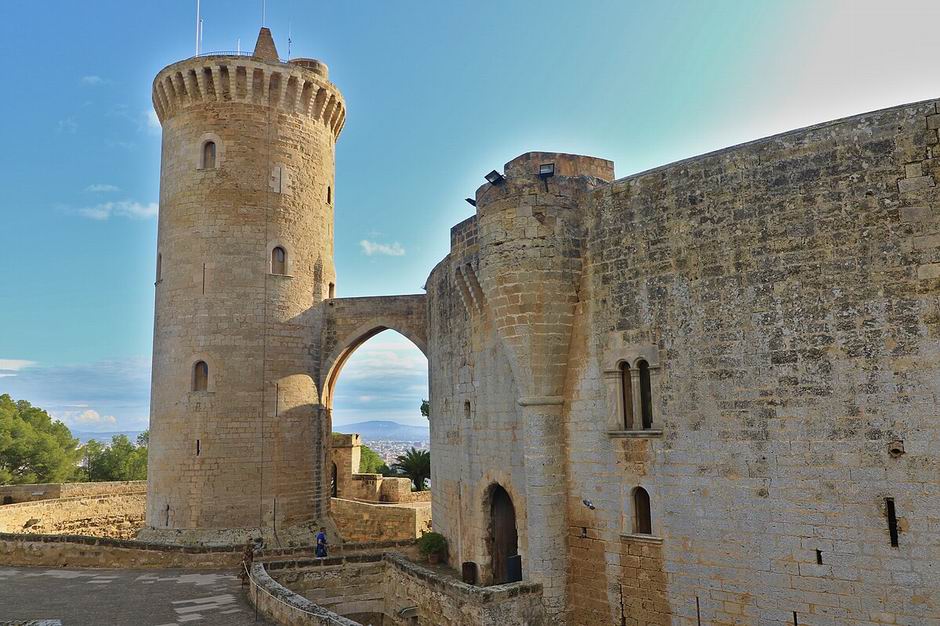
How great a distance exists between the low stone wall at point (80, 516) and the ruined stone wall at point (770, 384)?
17.9 m

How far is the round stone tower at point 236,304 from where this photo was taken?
698 inches

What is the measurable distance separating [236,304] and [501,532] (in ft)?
30.6

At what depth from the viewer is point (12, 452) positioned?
35.2 meters

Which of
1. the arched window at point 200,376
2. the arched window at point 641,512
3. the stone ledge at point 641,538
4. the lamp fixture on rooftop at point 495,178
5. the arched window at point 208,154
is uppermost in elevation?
the arched window at point 208,154

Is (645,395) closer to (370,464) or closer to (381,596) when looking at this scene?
(381,596)

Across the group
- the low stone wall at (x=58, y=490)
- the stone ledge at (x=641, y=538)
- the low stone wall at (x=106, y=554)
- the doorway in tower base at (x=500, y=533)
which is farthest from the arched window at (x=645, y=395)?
the low stone wall at (x=58, y=490)

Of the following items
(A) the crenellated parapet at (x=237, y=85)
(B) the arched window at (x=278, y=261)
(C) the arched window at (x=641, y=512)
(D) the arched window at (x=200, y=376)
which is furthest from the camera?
(B) the arched window at (x=278, y=261)

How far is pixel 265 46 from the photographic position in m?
20.0

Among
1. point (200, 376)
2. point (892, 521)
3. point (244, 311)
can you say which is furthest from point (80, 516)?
point (892, 521)

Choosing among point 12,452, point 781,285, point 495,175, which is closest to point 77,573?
point 495,175

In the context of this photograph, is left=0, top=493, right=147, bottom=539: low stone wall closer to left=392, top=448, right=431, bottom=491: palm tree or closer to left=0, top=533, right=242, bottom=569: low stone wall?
left=0, top=533, right=242, bottom=569: low stone wall

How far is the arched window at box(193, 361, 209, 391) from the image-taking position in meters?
18.0

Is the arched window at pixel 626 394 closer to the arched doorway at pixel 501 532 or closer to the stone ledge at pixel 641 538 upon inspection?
the stone ledge at pixel 641 538

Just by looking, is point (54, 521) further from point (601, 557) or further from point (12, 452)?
point (601, 557)
